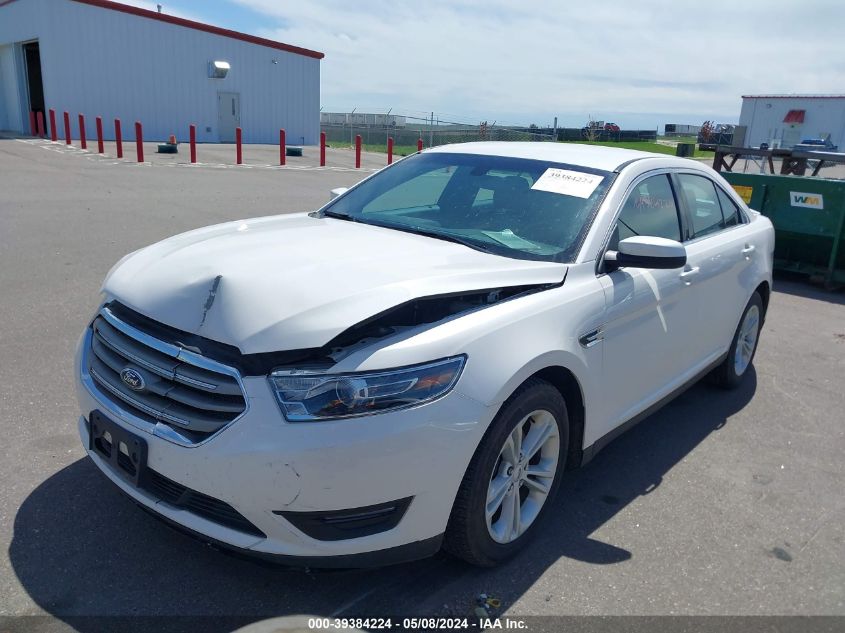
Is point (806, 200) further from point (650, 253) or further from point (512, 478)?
point (512, 478)

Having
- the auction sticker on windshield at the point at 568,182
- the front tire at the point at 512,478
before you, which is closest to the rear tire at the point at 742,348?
the auction sticker on windshield at the point at 568,182

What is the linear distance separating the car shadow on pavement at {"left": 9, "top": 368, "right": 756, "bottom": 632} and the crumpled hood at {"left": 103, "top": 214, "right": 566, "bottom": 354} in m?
0.97

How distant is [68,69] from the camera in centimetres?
2741

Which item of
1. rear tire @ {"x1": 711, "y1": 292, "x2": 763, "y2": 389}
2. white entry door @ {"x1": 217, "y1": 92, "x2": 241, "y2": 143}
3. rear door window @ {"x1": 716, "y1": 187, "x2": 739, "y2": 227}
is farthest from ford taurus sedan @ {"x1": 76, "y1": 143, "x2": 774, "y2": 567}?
white entry door @ {"x1": 217, "y1": 92, "x2": 241, "y2": 143}

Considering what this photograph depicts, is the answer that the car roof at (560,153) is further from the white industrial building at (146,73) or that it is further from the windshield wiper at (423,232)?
the white industrial building at (146,73)

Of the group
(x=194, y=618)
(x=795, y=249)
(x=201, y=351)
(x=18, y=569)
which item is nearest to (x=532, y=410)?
(x=201, y=351)

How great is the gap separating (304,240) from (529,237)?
3.65 ft

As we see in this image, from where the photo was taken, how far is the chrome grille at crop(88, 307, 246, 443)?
8.01 feet

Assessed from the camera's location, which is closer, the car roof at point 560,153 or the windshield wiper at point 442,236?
the windshield wiper at point 442,236

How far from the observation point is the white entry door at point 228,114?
32.6m

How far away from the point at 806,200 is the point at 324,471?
8781 mm

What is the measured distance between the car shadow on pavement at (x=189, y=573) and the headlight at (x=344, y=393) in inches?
31.2

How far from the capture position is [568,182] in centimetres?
376

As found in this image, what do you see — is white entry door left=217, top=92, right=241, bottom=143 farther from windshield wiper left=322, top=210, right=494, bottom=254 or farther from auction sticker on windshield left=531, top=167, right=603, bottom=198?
auction sticker on windshield left=531, top=167, right=603, bottom=198
